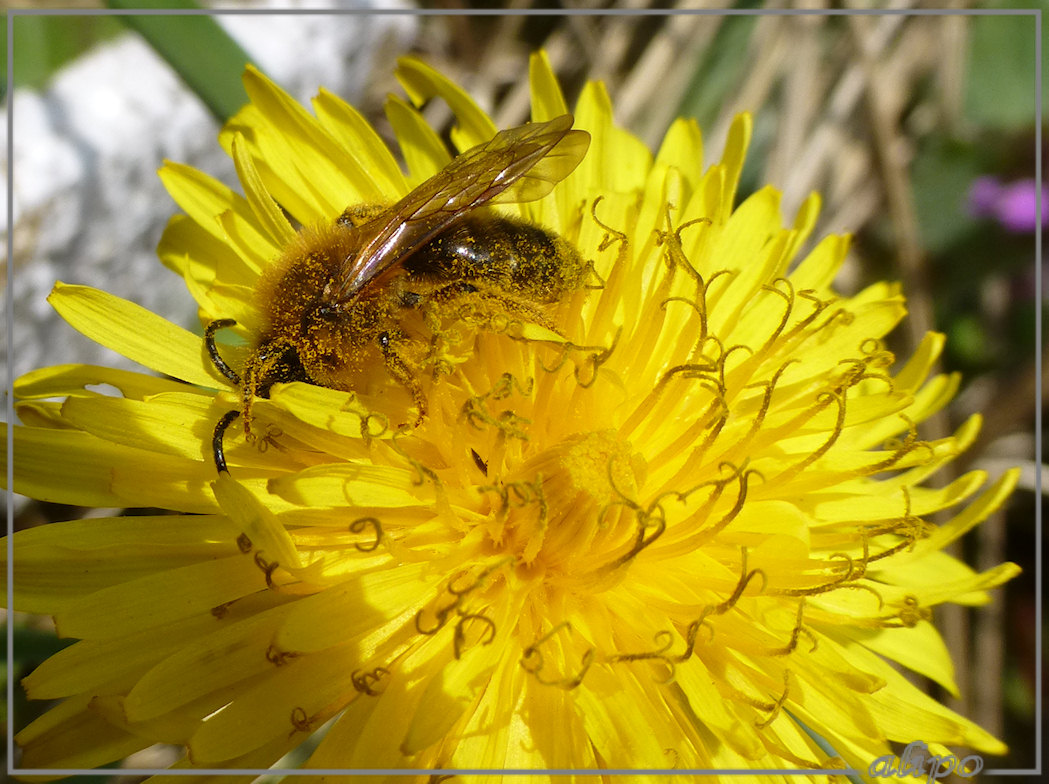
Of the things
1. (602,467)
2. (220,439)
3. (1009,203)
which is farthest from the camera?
(1009,203)

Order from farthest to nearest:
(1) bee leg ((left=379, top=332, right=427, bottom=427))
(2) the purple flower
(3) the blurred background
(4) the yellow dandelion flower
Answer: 1. (2) the purple flower
2. (3) the blurred background
3. (1) bee leg ((left=379, top=332, right=427, bottom=427))
4. (4) the yellow dandelion flower

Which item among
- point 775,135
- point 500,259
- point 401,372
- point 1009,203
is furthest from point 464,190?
point 1009,203

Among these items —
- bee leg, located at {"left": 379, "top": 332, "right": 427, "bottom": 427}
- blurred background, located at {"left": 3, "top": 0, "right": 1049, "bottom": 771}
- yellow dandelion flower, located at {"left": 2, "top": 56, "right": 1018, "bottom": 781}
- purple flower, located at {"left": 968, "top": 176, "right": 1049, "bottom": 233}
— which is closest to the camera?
yellow dandelion flower, located at {"left": 2, "top": 56, "right": 1018, "bottom": 781}

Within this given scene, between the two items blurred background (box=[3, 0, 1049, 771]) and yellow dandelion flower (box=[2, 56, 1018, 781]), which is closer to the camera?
yellow dandelion flower (box=[2, 56, 1018, 781])

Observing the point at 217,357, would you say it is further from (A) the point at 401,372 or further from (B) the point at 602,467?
(B) the point at 602,467

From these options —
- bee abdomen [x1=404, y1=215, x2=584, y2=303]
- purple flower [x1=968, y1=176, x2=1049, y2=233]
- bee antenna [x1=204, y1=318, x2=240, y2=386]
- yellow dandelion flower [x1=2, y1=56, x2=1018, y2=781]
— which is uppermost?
purple flower [x1=968, y1=176, x2=1049, y2=233]

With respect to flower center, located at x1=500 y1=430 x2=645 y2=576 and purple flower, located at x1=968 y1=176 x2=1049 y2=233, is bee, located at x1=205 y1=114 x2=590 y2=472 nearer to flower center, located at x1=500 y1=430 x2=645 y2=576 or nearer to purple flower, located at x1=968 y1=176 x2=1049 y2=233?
flower center, located at x1=500 y1=430 x2=645 y2=576

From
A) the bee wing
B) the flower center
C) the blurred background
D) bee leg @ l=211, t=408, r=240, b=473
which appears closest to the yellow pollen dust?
the flower center

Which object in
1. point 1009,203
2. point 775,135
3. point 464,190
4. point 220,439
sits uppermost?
point 775,135

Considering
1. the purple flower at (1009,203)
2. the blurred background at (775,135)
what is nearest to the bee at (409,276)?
the blurred background at (775,135)
